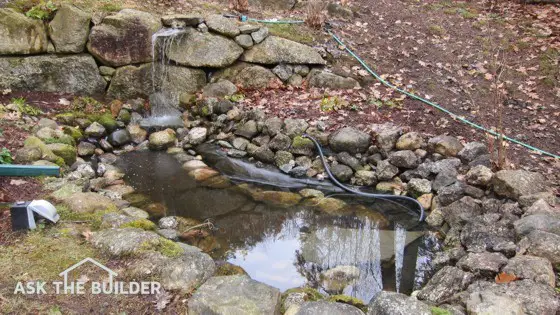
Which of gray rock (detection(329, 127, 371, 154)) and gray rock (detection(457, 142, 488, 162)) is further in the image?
gray rock (detection(329, 127, 371, 154))

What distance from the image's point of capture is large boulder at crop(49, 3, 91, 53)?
24.1ft

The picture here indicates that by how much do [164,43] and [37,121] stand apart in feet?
8.73

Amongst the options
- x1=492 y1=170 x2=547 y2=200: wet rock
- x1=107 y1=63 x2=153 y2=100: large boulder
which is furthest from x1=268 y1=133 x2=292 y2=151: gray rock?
x1=492 y1=170 x2=547 y2=200: wet rock

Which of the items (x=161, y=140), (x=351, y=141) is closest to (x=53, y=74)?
(x=161, y=140)

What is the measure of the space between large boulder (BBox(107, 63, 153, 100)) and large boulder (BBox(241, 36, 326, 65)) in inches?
75.3

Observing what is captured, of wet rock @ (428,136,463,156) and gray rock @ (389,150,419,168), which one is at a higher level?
wet rock @ (428,136,463,156)

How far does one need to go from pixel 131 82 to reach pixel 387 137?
16.2 feet

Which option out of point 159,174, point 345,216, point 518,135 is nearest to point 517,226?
point 345,216

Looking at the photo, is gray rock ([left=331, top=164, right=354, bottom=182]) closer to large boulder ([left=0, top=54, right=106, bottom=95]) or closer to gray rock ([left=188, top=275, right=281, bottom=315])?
gray rock ([left=188, top=275, right=281, bottom=315])

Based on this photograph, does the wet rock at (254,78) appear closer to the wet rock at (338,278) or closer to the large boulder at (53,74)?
the large boulder at (53,74)

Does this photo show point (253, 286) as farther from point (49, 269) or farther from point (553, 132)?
point (553, 132)

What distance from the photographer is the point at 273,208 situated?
573 cm

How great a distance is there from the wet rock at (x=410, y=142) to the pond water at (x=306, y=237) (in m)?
1.01

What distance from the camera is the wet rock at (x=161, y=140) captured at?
283 inches
